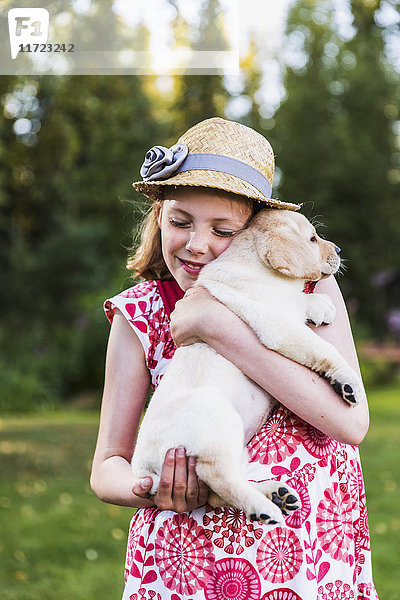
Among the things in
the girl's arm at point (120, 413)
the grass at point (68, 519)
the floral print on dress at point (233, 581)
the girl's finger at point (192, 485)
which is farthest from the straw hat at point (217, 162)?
the grass at point (68, 519)

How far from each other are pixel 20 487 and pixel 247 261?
20.2 feet

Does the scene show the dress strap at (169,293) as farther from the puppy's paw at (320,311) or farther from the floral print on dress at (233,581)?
the floral print on dress at (233,581)

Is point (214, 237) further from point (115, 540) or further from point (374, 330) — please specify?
point (374, 330)

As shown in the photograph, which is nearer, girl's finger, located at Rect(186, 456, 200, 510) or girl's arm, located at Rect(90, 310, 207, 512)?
girl's finger, located at Rect(186, 456, 200, 510)

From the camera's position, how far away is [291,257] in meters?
2.47

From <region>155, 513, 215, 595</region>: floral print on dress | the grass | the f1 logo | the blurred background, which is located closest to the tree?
the blurred background

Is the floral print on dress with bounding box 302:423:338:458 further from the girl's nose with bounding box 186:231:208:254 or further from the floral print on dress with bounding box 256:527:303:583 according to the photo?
the girl's nose with bounding box 186:231:208:254

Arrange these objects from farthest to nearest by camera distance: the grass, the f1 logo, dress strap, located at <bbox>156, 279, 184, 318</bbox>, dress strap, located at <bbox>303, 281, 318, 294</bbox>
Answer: the f1 logo < the grass < dress strap, located at <bbox>156, 279, 184, 318</bbox> < dress strap, located at <bbox>303, 281, 318, 294</bbox>

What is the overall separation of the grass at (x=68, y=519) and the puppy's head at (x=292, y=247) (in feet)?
12.2

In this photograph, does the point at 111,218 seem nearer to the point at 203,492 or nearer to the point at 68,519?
the point at 68,519

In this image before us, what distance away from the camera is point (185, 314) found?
2.38 meters

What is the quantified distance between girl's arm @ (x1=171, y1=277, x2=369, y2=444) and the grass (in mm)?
3628

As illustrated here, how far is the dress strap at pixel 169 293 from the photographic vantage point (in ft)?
8.93

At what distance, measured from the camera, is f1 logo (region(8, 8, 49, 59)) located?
648 cm
